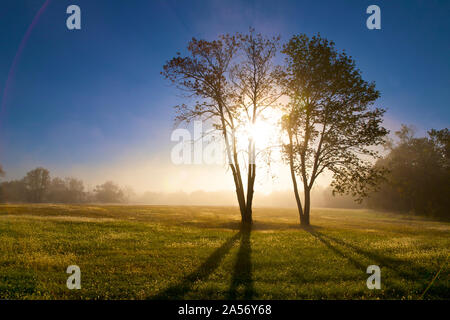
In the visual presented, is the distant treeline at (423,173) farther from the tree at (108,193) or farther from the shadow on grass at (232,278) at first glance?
the tree at (108,193)

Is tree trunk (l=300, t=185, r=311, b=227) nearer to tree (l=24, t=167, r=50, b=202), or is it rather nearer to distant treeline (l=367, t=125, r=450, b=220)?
distant treeline (l=367, t=125, r=450, b=220)

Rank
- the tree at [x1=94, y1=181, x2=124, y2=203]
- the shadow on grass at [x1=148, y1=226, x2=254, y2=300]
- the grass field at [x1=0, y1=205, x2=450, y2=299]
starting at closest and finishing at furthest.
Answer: the shadow on grass at [x1=148, y1=226, x2=254, y2=300] < the grass field at [x1=0, y1=205, x2=450, y2=299] < the tree at [x1=94, y1=181, x2=124, y2=203]

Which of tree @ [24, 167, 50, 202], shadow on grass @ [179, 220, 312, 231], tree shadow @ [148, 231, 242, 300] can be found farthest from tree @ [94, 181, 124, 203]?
tree shadow @ [148, 231, 242, 300]

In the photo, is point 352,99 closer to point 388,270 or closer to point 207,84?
point 207,84

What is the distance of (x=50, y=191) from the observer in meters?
129

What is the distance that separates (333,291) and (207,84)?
24.0m

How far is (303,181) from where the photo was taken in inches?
1196

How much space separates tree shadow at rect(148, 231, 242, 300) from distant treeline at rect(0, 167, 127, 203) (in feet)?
427

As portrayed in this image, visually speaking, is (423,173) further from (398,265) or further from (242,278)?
(242,278)

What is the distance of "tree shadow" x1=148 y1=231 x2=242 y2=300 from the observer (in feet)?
26.2

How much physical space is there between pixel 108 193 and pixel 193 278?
151 meters

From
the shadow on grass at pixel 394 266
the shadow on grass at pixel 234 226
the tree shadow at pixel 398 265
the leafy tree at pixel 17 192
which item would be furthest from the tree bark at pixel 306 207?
the leafy tree at pixel 17 192

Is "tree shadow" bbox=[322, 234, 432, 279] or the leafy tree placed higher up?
"tree shadow" bbox=[322, 234, 432, 279]
